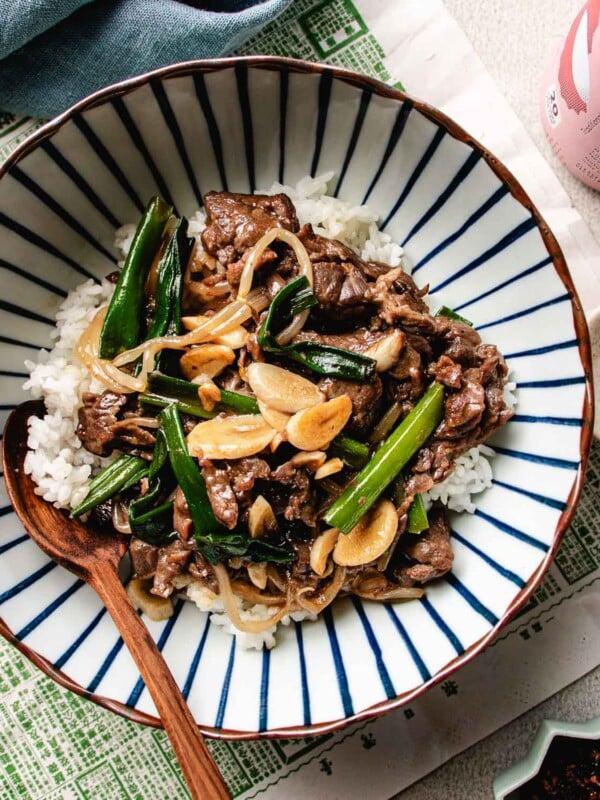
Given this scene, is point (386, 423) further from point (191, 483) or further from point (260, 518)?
point (191, 483)

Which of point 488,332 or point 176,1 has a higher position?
point 176,1

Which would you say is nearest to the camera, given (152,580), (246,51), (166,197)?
(152,580)

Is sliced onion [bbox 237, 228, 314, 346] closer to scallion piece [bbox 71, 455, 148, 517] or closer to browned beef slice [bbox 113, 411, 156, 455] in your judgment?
browned beef slice [bbox 113, 411, 156, 455]

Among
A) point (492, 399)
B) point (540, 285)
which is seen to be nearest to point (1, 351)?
point (492, 399)

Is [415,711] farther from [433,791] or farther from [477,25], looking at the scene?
[477,25]

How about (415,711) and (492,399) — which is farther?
(415,711)

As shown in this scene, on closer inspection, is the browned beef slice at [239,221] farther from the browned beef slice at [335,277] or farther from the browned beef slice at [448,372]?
the browned beef slice at [448,372]
